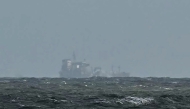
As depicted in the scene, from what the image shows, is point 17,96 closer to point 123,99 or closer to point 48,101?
point 48,101

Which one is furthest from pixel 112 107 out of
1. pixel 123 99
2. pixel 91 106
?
pixel 123 99

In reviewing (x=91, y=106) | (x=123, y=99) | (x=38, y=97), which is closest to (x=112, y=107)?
(x=91, y=106)


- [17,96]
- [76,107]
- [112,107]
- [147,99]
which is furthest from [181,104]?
[17,96]

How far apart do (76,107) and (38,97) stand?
7.83 meters

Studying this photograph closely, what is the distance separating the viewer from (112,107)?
4953 centimetres

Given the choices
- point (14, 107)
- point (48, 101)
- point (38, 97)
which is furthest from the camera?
point (38, 97)

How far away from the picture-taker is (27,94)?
57.8 m

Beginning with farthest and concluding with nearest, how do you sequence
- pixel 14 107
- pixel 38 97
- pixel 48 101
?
pixel 38 97 < pixel 48 101 < pixel 14 107

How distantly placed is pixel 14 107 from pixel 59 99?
6.91 m

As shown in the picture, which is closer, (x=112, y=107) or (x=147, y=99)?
(x=112, y=107)

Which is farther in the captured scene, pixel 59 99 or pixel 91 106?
Answer: pixel 59 99

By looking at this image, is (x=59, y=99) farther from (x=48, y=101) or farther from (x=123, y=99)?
(x=123, y=99)

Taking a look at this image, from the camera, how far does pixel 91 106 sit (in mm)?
49500

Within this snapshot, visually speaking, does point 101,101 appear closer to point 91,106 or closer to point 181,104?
point 91,106
